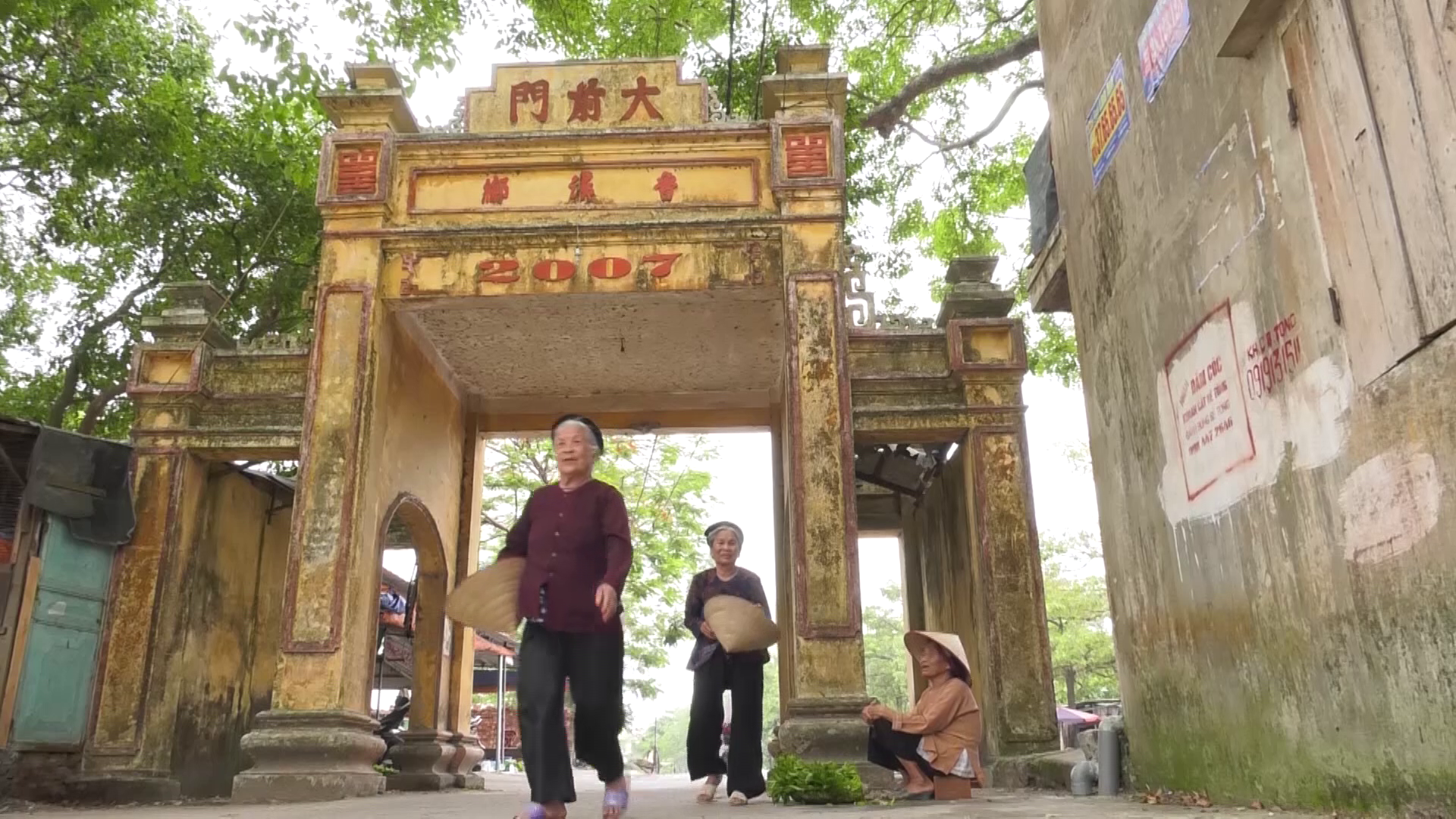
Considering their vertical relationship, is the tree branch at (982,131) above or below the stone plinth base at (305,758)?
above

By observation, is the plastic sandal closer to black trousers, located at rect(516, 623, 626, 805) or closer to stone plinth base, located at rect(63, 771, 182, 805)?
black trousers, located at rect(516, 623, 626, 805)

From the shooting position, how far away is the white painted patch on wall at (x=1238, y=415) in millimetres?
3289

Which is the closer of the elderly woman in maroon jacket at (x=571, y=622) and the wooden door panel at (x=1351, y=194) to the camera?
the wooden door panel at (x=1351, y=194)

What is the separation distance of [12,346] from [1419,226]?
13314 mm

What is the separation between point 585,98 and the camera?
26.8 ft

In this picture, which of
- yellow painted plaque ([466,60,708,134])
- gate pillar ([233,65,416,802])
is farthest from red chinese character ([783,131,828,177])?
gate pillar ([233,65,416,802])

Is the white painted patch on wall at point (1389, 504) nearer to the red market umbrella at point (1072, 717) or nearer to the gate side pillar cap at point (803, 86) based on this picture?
the gate side pillar cap at point (803, 86)

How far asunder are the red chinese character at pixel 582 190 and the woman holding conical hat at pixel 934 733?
165 inches

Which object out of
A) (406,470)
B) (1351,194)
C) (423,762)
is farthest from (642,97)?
(423,762)

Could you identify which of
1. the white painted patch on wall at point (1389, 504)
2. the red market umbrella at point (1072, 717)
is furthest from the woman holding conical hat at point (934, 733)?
the red market umbrella at point (1072, 717)

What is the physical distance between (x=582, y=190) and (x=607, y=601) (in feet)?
15.5

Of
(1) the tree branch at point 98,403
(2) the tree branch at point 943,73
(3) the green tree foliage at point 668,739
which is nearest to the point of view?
(1) the tree branch at point 98,403

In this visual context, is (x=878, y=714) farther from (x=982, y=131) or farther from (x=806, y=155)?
(x=982, y=131)

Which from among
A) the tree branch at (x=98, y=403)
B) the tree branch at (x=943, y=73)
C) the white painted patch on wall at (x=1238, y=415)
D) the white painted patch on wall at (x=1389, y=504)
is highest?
the tree branch at (x=943, y=73)
